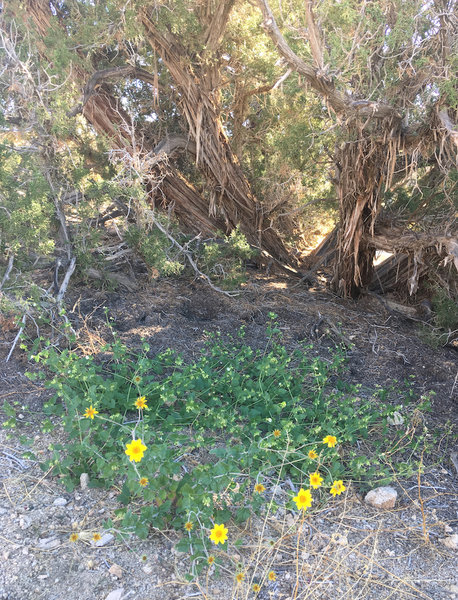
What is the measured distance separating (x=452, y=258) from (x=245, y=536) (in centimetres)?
258

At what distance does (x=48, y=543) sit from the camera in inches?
84.5

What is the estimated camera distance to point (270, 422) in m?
2.83

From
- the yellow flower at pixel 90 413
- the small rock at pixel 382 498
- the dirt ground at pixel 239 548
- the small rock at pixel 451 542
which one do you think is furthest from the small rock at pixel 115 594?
the small rock at pixel 451 542

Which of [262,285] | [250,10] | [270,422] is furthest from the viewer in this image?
Answer: [262,285]

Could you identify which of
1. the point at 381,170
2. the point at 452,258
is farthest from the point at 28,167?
the point at 452,258

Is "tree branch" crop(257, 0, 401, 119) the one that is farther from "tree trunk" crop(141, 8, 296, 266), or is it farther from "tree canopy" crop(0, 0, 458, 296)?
"tree trunk" crop(141, 8, 296, 266)

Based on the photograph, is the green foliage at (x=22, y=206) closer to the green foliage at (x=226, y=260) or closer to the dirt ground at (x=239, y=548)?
the dirt ground at (x=239, y=548)

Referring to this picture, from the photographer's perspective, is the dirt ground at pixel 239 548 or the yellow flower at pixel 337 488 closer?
the dirt ground at pixel 239 548

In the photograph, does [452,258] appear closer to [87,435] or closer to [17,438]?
[87,435]

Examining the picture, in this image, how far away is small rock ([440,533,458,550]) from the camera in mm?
2303

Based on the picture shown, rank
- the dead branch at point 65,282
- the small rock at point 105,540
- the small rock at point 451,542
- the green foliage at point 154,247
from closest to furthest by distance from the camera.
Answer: the small rock at point 105,540, the small rock at point 451,542, the dead branch at point 65,282, the green foliage at point 154,247

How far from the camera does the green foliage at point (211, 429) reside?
2213mm

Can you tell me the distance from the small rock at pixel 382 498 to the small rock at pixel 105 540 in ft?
3.84

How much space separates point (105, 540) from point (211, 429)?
0.90m
